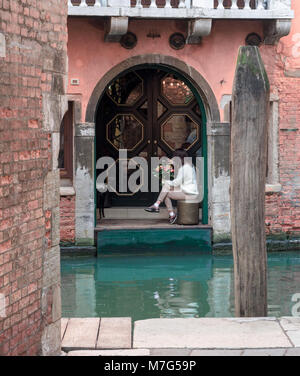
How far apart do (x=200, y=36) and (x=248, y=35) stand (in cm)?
80

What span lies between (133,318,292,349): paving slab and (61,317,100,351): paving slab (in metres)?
0.34

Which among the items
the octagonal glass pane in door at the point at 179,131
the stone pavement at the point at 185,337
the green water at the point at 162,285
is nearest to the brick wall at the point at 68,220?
the green water at the point at 162,285

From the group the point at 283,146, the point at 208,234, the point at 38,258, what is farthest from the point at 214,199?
the point at 38,258

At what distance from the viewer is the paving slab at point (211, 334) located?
230 inches

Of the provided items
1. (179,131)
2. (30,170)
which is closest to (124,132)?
(179,131)

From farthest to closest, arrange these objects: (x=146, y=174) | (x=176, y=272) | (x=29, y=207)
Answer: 1. (x=146, y=174)
2. (x=176, y=272)
3. (x=29, y=207)

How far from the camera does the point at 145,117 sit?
14188 mm

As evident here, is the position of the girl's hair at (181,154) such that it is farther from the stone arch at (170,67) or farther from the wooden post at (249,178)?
the wooden post at (249,178)

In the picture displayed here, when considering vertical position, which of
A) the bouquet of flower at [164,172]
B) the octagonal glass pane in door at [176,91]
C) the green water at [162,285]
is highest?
the octagonal glass pane in door at [176,91]

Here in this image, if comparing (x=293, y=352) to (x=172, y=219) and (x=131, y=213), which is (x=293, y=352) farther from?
(x=131, y=213)

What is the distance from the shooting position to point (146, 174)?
1423 cm

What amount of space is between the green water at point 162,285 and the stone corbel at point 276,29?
3433mm
